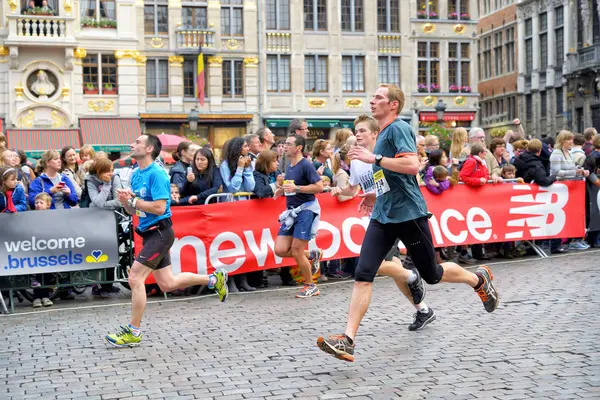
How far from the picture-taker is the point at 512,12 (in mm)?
63438

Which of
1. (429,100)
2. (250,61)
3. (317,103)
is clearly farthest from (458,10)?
(250,61)

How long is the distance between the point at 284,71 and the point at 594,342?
117ft

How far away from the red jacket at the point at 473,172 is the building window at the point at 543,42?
1823 inches

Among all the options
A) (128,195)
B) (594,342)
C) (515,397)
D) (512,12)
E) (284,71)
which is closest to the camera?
(515,397)

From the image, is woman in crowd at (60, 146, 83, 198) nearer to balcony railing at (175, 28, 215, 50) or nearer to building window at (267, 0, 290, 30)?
balcony railing at (175, 28, 215, 50)

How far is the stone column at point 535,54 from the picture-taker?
59594 mm

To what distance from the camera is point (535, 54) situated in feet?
196

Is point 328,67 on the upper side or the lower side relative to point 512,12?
lower

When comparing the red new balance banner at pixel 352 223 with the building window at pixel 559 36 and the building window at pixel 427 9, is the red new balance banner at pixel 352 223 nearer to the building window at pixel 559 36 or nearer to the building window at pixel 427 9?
the building window at pixel 427 9

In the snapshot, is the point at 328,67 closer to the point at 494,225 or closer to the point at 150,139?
the point at 494,225

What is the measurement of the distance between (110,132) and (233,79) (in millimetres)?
6206

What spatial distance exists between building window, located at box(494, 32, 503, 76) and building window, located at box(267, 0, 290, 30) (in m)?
26.3

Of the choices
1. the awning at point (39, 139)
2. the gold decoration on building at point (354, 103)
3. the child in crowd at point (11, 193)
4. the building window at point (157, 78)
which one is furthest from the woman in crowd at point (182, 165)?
the gold decoration on building at point (354, 103)

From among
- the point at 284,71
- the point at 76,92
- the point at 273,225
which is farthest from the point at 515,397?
the point at 284,71
